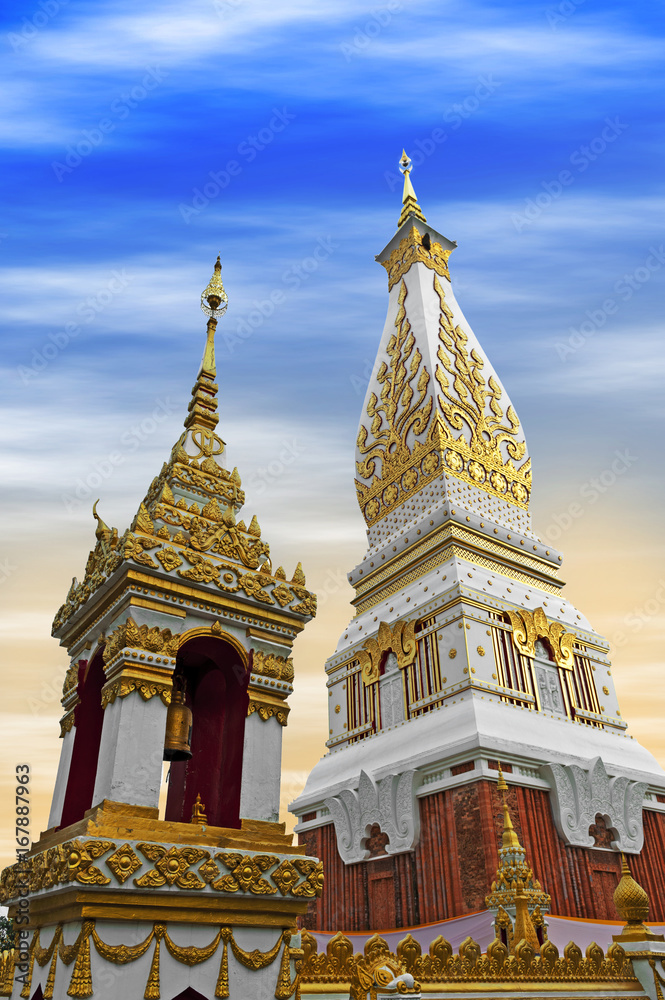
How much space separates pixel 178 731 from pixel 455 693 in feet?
31.3

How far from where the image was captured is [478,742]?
13.3 metres

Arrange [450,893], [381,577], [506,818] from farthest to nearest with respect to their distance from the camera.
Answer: [381,577]
[450,893]
[506,818]

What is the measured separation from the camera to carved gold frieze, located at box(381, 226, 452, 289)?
83.5 ft

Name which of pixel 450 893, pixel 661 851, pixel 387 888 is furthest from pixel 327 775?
pixel 661 851

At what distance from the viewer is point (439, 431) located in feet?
66.4

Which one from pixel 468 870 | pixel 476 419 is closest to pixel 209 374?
pixel 468 870

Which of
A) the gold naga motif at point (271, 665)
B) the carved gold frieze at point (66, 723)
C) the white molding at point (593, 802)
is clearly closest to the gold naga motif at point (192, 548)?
the gold naga motif at point (271, 665)

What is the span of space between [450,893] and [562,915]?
6.78 feet

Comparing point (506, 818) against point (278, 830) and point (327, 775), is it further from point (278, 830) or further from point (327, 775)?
point (327, 775)

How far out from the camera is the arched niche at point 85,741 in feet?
21.6

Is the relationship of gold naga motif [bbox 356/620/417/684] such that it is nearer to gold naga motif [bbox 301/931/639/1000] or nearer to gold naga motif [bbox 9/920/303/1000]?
gold naga motif [bbox 301/931/639/1000]

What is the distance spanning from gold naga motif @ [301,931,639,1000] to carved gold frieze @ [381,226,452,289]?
2197 cm

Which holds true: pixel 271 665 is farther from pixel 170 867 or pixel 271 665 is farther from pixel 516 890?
pixel 516 890

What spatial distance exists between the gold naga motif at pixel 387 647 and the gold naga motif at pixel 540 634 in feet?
8.04
